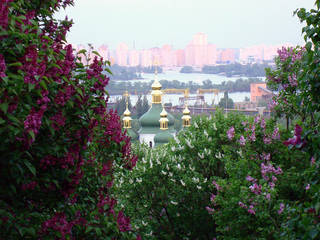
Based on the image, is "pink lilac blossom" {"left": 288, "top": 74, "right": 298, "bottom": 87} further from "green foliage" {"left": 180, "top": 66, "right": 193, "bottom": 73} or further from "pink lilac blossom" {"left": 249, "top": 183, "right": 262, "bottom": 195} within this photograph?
"green foliage" {"left": 180, "top": 66, "right": 193, "bottom": 73}

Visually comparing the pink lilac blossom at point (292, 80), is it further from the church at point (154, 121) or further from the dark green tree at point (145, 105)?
the dark green tree at point (145, 105)

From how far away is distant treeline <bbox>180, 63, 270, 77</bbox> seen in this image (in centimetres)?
5044

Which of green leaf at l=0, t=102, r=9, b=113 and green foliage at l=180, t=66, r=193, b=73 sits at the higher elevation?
green foliage at l=180, t=66, r=193, b=73

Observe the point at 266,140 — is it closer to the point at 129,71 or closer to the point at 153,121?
the point at 153,121

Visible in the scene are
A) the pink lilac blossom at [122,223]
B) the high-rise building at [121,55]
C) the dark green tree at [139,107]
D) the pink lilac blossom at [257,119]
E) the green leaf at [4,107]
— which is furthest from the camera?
the high-rise building at [121,55]

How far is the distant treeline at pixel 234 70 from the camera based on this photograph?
165 ft

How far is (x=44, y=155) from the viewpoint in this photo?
3.14 m

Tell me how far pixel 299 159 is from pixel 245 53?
54.9 m

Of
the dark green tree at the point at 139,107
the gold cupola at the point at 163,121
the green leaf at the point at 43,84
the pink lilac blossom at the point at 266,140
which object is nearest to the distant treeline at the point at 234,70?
the dark green tree at the point at 139,107

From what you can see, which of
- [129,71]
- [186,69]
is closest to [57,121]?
[129,71]

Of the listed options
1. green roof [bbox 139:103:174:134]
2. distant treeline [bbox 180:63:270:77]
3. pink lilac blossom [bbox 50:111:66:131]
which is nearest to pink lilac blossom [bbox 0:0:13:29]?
pink lilac blossom [bbox 50:111:66:131]

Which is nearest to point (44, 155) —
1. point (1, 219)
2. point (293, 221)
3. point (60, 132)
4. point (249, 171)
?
point (60, 132)

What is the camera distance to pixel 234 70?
5456 cm

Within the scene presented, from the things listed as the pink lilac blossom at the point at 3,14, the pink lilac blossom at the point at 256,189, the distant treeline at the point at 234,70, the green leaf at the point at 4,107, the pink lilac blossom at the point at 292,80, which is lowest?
the pink lilac blossom at the point at 256,189
